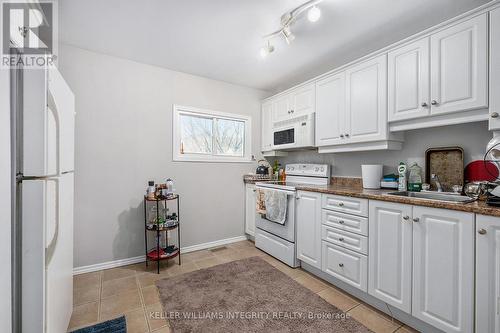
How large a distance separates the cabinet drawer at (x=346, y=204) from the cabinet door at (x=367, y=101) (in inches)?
26.3

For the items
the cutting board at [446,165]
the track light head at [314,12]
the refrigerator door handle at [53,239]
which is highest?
the track light head at [314,12]

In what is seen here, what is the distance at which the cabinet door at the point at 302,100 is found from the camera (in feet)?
9.12

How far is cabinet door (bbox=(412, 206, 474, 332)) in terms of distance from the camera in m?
1.30

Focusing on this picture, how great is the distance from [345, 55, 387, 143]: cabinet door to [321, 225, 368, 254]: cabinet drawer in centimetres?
96

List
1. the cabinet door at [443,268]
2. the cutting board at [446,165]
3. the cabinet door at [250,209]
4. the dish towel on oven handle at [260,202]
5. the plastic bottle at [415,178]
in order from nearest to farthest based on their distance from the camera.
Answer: the cabinet door at [443,268] → the cutting board at [446,165] → the plastic bottle at [415,178] → the dish towel on oven handle at [260,202] → the cabinet door at [250,209]

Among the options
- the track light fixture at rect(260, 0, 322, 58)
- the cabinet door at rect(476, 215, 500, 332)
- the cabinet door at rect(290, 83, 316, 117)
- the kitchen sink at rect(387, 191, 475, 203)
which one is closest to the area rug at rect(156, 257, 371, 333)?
the cabinet door at rect(476, 215, 500, 332)

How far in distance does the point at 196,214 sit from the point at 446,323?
8.77ft

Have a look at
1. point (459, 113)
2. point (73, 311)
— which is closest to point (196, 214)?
point (73, 311)

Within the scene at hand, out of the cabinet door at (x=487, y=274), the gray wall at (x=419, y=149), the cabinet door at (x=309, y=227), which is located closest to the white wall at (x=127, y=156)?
the cabinet door at (x=309, y=227)

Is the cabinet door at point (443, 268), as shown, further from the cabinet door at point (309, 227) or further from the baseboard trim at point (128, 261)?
the baseboard trim at point (128, 261)

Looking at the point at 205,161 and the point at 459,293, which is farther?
the point at 205,161

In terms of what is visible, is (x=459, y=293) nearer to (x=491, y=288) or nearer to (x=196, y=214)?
(x=491, y=288)

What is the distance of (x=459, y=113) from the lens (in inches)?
64.0

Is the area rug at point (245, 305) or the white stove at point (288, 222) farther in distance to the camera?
the white stove at point (288, 222)
